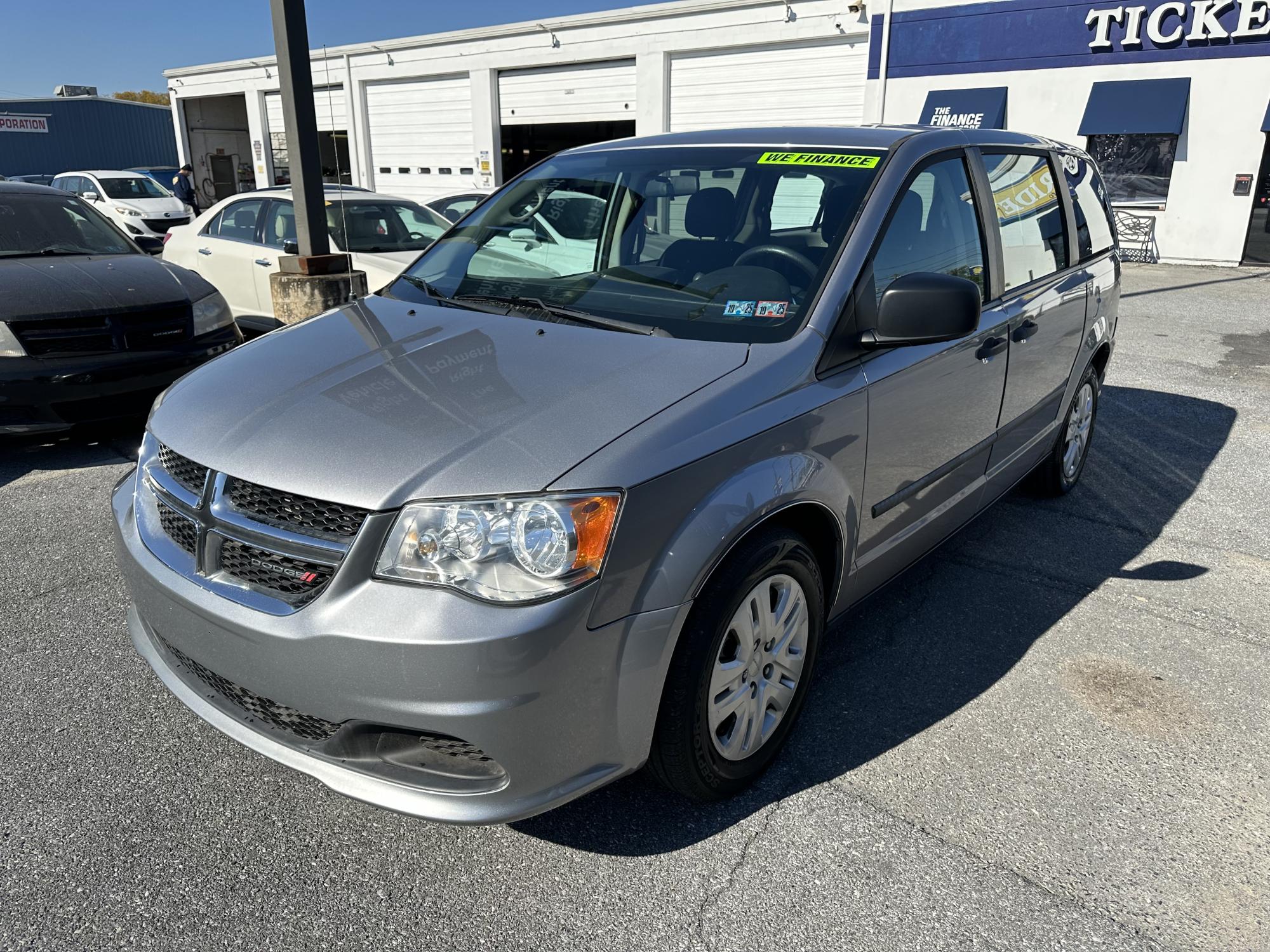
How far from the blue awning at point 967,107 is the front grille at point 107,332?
16.4m

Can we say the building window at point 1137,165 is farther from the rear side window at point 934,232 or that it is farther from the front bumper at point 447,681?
the front bumper at point 447,681

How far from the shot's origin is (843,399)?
8.72ft

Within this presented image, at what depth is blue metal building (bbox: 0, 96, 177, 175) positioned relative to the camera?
4581 cm

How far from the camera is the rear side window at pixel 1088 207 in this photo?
4613 millimetres

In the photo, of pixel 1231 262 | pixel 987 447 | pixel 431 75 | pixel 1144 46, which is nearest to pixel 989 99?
pixel 1144 46

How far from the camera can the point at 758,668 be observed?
8.33 ft

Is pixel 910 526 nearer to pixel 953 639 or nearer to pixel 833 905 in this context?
pixel 953 639

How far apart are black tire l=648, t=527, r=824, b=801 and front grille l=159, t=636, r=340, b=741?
0.79m

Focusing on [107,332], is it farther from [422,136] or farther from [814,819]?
[422,136]

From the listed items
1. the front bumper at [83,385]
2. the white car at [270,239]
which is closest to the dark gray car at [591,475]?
the front bumper at [83,385]

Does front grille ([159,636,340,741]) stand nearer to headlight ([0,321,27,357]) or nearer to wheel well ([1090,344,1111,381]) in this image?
headlight ([0,321,27,357])

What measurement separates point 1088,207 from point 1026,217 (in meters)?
1.12

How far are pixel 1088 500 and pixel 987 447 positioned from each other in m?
1.83

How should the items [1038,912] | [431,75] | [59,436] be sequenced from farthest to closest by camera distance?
[431,75] → [59,436] → [1038,912]
